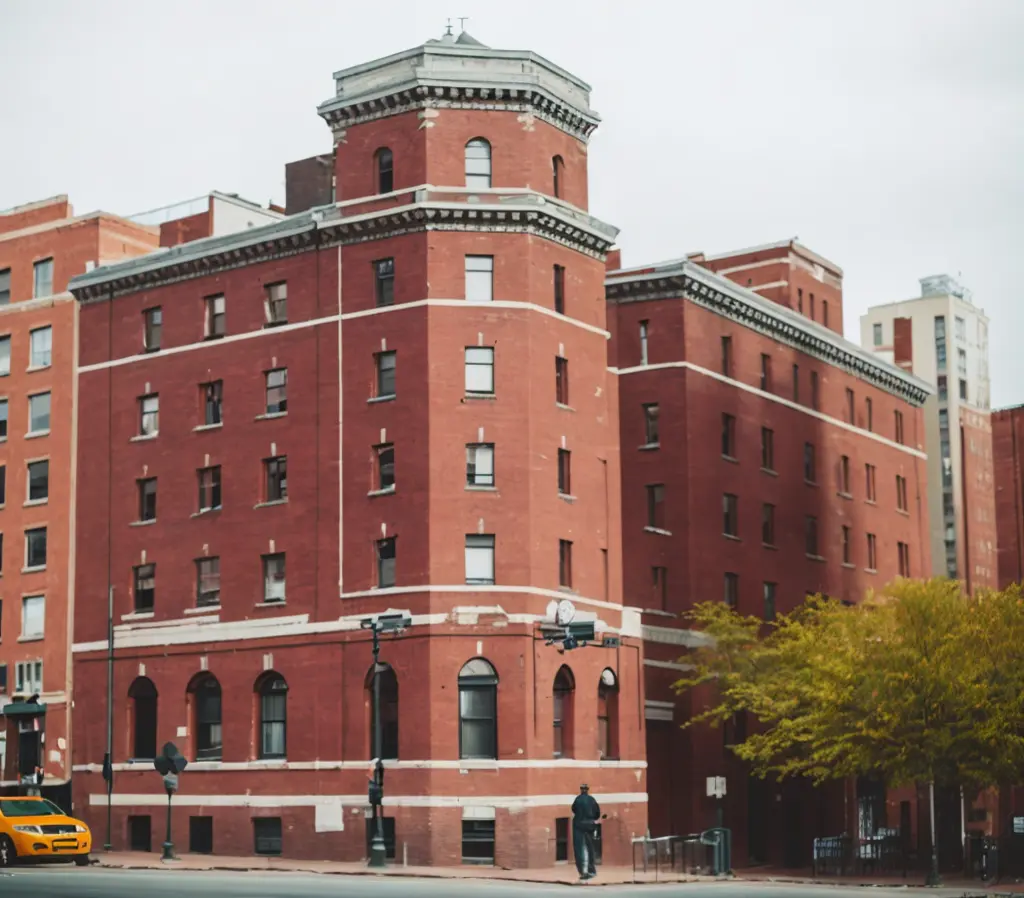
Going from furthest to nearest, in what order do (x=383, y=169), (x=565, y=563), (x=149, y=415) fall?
1. (x=149, y=415)
2. (x=383, y=169)
3. (x=565, y=563)

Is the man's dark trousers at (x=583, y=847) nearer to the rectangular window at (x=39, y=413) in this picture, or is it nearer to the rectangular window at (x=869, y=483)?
the rectangular window at (x=39, y=413)

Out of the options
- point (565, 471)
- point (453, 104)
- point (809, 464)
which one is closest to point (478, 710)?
point (565, 471)

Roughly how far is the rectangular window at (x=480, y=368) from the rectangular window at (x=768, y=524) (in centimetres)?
2306

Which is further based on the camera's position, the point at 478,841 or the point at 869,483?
the point at 869,483

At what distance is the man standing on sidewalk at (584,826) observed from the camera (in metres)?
53.0

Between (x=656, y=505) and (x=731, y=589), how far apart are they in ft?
18.0

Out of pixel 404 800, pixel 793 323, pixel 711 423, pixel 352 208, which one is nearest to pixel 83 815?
pixel 404 800

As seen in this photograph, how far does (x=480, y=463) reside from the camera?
2525 inches

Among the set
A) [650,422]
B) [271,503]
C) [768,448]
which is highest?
[650,422]

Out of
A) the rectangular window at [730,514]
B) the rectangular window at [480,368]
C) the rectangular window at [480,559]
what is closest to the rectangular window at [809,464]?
the rectangular window at [730,514]

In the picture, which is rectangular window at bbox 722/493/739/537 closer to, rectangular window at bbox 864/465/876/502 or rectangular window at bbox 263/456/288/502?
rectangular window at bbox 864/465/876/502

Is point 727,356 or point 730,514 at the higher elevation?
point 727,356

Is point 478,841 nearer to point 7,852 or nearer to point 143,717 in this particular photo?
point 7,852

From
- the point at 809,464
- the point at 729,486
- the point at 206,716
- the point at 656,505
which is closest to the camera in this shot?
the point at 206,716
